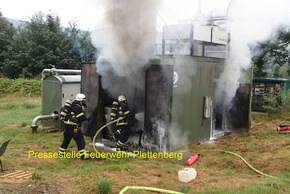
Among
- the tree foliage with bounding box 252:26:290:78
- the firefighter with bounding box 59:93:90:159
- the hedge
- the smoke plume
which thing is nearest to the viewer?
the smoke plume

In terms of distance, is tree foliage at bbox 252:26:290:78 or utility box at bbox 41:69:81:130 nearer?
utility box at bbox 41:69:81:130

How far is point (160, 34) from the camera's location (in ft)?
29.0

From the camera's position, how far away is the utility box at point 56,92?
10.7 m

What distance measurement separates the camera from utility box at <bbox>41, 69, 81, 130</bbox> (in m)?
10.7

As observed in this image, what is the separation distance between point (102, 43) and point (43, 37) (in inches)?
682

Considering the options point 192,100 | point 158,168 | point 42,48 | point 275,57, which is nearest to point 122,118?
point 158,168

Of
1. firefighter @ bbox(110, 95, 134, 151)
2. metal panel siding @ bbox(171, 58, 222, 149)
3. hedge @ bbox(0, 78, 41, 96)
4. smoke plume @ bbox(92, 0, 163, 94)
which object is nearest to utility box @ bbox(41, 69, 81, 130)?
smoke plume @ bbox(92, 0, 163, 94)

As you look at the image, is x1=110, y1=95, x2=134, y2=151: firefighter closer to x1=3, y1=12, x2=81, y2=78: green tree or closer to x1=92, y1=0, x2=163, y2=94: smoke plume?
x1=92, y1=0, x2=163, y2=94: smoke plume

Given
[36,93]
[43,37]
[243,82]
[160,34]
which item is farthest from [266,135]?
[43,37]

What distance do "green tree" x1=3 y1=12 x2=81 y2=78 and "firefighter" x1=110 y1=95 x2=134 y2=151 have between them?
1690 cm

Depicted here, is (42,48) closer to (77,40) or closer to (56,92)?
(77,40)

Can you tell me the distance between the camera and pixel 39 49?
23.8 metres

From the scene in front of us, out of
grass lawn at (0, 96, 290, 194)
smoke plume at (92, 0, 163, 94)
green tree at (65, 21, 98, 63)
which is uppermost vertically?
green tree at (65, 21, 98, 63)

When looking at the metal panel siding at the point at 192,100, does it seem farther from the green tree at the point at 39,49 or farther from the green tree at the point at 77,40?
the green tree at the point at 39,49
